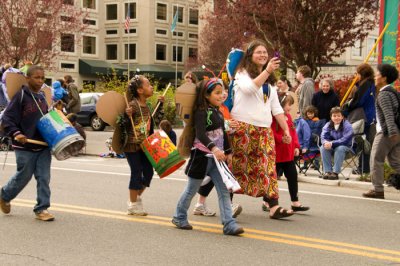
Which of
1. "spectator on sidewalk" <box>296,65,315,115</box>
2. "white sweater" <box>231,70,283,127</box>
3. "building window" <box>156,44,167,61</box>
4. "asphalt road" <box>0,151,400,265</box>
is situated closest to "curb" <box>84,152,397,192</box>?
"asphalt road" <box>0,151,400,265</box>

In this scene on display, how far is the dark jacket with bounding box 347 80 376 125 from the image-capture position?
1162 cm

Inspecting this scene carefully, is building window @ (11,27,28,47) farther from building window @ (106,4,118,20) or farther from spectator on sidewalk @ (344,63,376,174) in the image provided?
building window @ (106,4,118,20)

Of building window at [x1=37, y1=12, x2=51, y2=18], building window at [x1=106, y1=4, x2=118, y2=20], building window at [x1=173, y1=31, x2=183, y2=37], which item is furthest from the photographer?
building window at [x1=173, y1=31, x2=183, y2=37]

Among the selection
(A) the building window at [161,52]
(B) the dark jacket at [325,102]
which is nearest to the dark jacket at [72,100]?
(B) the dark jacket at [325,102]

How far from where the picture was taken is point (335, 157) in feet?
36.8

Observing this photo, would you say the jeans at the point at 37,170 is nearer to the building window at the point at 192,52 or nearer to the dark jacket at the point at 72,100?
the dark jacket at the point at 72,100

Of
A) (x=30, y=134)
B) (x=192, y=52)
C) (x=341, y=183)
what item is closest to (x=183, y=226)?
(x=30, y=134)

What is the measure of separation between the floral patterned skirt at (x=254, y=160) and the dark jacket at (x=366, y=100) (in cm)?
511

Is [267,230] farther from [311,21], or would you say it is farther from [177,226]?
[311,21]

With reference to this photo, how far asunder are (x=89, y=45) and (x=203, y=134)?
53008 millimetres

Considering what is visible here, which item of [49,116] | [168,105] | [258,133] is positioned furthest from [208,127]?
[168,105]

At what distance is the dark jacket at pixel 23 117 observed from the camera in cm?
676

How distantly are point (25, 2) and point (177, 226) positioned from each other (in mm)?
23583

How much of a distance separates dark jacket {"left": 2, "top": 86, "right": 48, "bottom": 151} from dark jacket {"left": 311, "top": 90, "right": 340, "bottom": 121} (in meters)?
6.91
